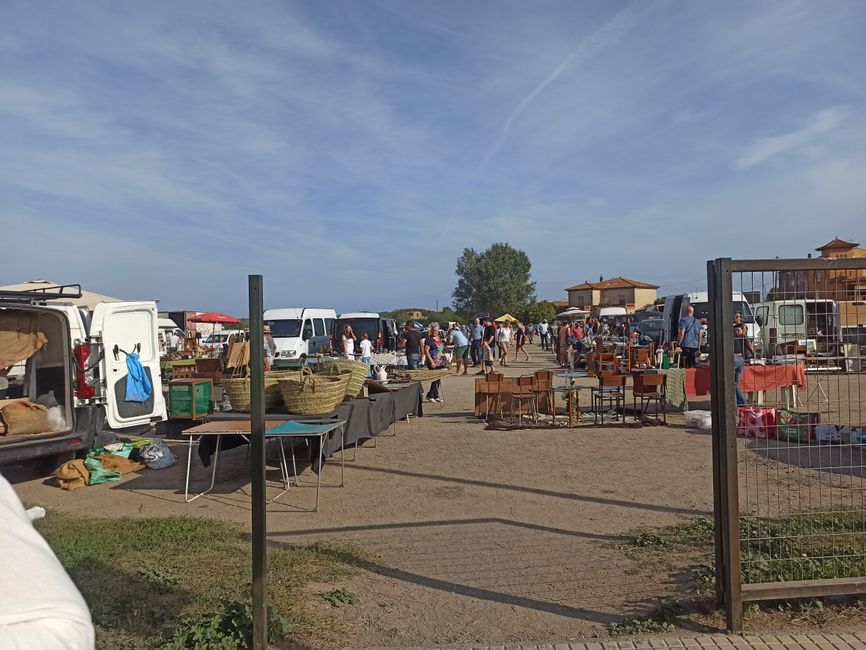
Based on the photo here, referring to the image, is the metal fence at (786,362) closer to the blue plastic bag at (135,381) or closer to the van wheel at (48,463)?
the van wheel at (48,463)

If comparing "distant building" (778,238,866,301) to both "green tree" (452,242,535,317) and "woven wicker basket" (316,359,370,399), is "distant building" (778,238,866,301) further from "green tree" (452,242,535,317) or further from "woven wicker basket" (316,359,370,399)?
"green tree" (452,242,535,317)

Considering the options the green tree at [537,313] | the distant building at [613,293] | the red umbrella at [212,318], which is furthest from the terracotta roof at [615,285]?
the red umbrella at [212,318]

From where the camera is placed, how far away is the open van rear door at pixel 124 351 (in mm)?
9273

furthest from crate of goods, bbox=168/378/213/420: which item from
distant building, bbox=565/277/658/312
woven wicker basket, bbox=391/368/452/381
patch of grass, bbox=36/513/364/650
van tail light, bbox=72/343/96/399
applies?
distant building, bbox=565/277/658/312

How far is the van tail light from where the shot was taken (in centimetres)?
858

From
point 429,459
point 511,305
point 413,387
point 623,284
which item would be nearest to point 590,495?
point 429,459

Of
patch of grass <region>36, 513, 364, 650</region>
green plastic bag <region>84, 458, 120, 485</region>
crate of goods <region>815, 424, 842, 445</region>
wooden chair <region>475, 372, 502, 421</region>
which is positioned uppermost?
wooden chair <region>475, 372, 502, 421</region>

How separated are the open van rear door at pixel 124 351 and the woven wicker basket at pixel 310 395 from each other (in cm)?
270

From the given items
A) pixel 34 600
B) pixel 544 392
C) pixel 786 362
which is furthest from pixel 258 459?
pixel 544 392

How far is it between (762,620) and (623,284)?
86.5 metres

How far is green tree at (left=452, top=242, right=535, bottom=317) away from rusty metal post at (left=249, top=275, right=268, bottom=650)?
2778 inches

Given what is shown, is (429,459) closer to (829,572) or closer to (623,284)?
(829,572)

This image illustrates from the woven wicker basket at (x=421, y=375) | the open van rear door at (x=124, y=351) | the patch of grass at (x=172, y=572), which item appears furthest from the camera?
the woven wicker basket at (x=421, y=375)

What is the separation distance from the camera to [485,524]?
238 inches
